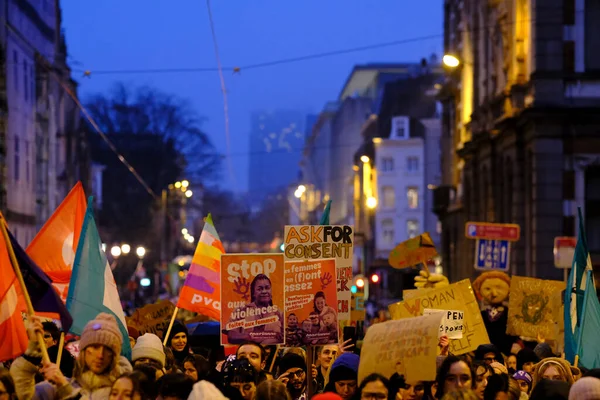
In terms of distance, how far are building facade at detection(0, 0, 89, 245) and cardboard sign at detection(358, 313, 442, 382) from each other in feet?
138

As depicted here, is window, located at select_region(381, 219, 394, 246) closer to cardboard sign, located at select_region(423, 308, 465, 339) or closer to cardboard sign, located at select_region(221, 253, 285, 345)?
cardboard sign, located at select_region(423, 308, 465, 339)

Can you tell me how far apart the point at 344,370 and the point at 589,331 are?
3.88 meters

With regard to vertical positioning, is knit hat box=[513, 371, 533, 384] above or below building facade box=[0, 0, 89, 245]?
below

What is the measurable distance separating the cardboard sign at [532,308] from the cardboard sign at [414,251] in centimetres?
189

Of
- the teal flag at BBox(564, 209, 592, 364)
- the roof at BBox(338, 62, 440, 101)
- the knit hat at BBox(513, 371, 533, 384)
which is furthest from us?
the roof at BBox(338, 62, 440, 101)

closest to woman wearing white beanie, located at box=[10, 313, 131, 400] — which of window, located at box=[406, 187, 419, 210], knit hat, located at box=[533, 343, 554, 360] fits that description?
knit hat, located at box=[533, 343, 554, 360]

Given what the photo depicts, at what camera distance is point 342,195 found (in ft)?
443

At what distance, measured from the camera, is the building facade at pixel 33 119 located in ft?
177

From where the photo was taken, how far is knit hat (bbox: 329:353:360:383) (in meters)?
10.8

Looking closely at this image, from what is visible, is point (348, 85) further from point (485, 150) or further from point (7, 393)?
point (7, 393)

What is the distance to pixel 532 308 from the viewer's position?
59.6 feet

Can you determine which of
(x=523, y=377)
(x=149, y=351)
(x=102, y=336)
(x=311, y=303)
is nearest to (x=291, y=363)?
(x=311, y=303)

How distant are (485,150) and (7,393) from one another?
34.2m

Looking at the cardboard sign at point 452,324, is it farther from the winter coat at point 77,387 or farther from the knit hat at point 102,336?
the knit hat at point 102,336
